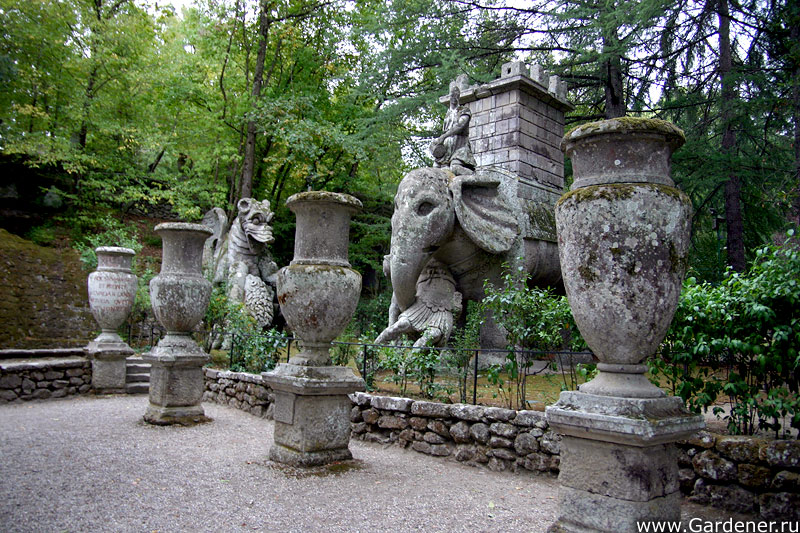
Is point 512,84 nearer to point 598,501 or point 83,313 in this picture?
point 598,501

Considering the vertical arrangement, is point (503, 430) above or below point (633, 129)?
below

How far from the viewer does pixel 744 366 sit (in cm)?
430

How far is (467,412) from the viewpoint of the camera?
520 centimetres

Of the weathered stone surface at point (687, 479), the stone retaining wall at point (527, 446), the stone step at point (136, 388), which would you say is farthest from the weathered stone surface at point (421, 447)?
the stone step at point (136, 388)

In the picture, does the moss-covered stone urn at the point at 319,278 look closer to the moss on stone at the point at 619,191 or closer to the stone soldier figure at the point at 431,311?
the stone soldier figure at the point at 431,311

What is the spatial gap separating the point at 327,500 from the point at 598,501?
208cm

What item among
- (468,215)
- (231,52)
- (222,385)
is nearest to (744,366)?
(468,215)

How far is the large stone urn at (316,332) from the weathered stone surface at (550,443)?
1628 mm

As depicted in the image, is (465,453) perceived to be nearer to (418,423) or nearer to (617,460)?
(418,423)

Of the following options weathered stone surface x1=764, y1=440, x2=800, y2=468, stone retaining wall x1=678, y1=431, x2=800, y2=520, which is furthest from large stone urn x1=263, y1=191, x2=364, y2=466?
weathered stone surface x1=764, y1=440, x2=800, y2=468

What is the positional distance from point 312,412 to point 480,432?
1519 millimetres

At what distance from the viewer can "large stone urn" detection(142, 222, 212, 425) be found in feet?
22.0

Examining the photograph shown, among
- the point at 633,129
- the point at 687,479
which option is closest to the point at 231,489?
the point at 687,479

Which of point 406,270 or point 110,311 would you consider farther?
point 110,311
